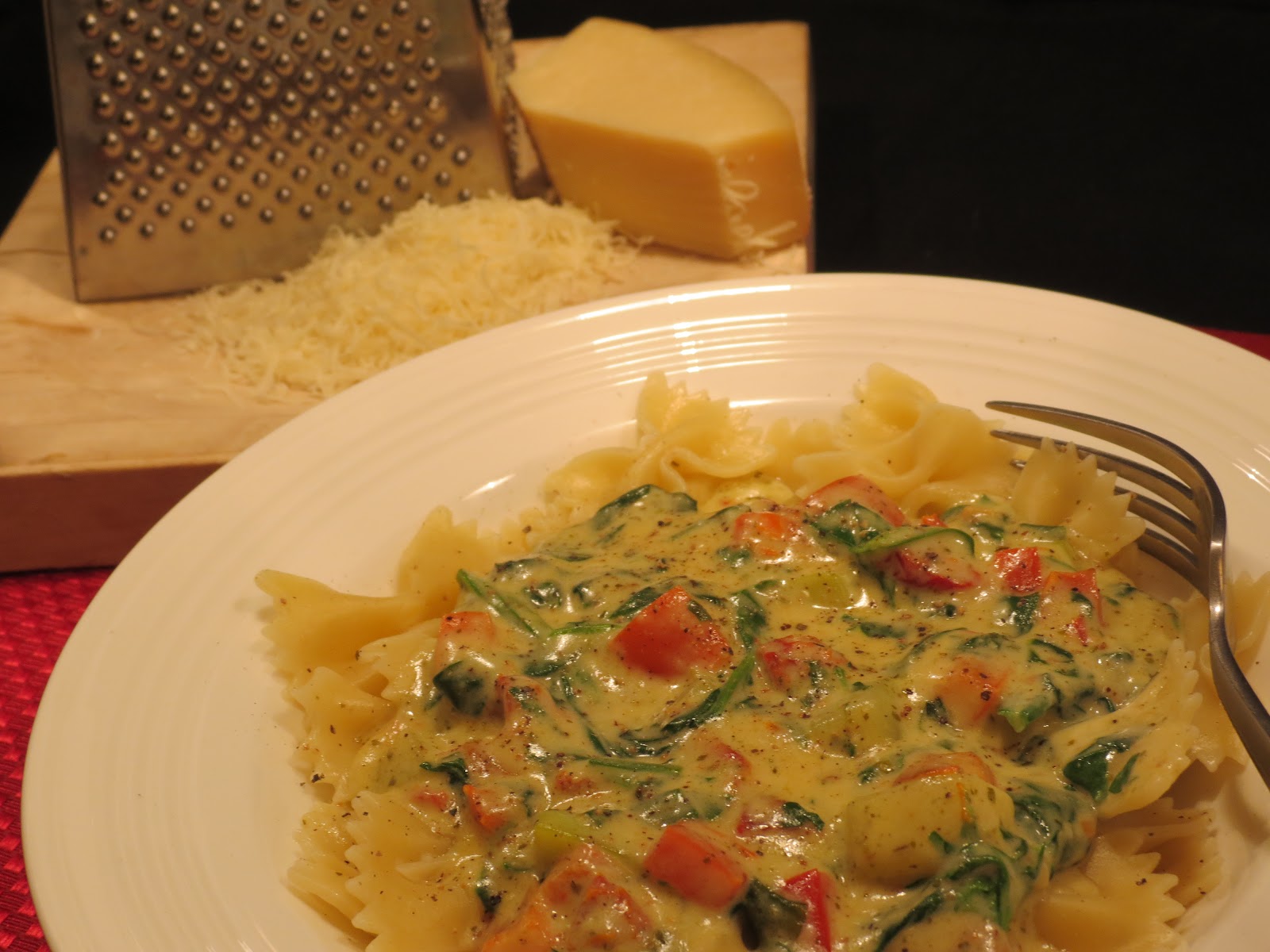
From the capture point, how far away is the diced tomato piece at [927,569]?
351cm

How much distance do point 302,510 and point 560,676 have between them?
1.17m

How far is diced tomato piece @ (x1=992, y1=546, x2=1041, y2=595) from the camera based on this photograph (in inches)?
139

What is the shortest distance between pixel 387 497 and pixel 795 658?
5.16ft

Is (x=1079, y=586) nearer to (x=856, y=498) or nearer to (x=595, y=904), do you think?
(x=856, y=498)

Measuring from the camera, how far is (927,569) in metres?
3.52

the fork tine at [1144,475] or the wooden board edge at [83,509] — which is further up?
the fork tine at [1144,475]

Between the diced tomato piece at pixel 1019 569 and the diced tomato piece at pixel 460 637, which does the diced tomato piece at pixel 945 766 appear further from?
the diced tomato piece at pixel 460 637

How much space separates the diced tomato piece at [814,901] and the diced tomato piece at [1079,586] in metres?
1.20

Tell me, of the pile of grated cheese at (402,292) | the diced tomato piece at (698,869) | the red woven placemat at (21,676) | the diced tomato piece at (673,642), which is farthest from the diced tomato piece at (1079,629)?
the pile of grated cheese at (402,292)

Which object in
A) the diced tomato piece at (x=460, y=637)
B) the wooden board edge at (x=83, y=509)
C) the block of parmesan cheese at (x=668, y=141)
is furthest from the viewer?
the block of parmesan cheese at (x=668, y=141)

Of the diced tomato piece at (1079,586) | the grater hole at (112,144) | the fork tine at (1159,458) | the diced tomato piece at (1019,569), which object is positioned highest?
the fork tine at (1159,458)

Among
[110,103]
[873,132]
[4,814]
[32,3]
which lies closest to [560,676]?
[4,814]

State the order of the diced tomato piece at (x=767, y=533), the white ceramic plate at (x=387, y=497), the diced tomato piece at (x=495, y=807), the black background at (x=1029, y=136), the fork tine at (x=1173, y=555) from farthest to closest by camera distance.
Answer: the black background at (x=1029, y=136), the diced tomato piece at (x=767, y=533), the fork tine at (x=1173, y=555), the diced tomato piece at (x=495, y=807), the white ceramic plate at (x=387, y=497)

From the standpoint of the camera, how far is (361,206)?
6.61 m
